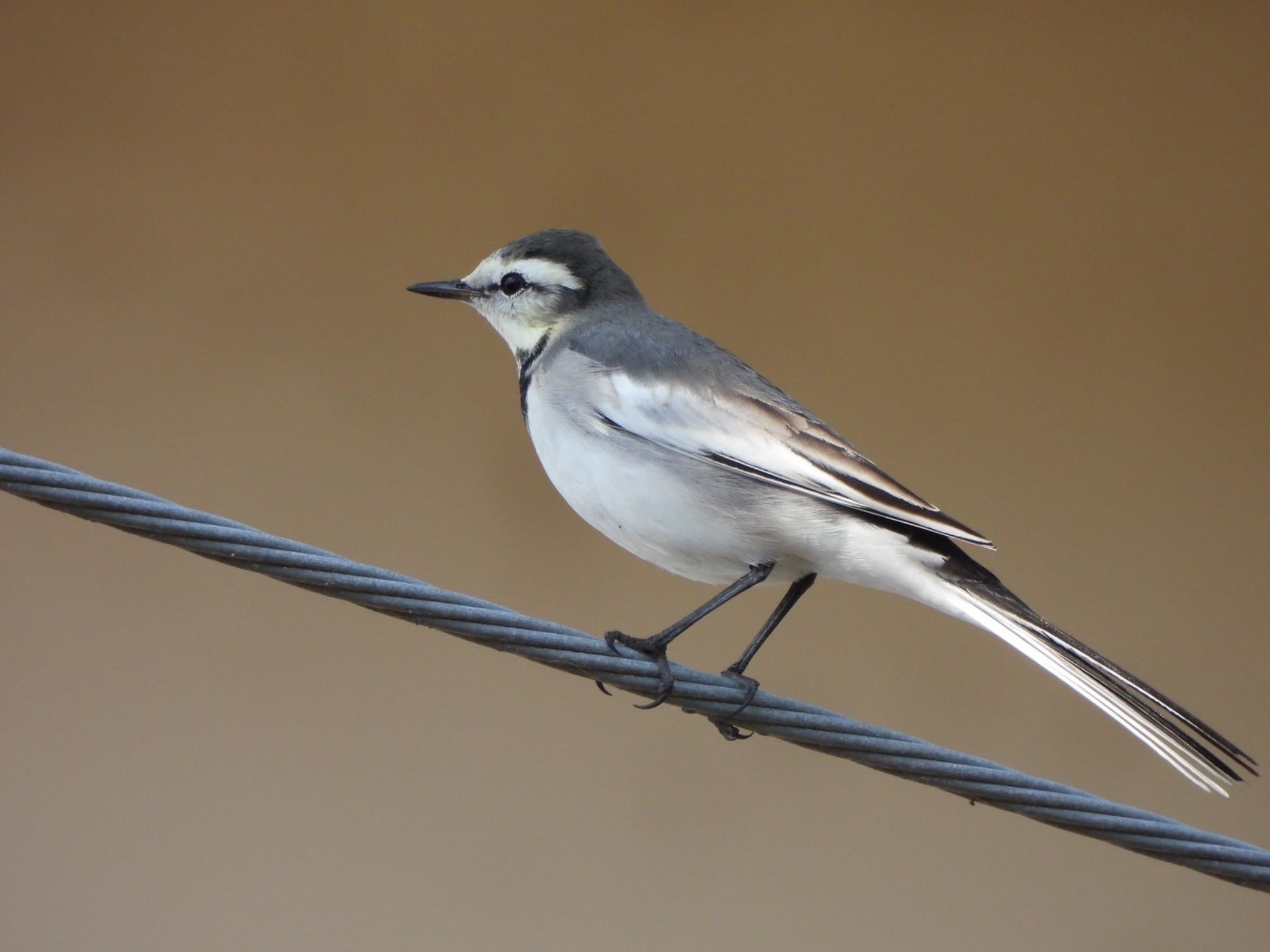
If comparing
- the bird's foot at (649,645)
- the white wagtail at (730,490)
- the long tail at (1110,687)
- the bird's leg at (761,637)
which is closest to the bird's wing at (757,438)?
the white wagtail at (730,490)

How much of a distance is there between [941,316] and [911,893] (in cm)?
172

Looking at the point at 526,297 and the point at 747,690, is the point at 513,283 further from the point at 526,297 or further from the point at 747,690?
the point at 747,690

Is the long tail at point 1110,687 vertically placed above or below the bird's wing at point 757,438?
below

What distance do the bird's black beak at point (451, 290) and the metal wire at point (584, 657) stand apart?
1263 mm

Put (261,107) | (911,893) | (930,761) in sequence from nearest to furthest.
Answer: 1. (930,761)
2. (911,893)
3. (261,107)

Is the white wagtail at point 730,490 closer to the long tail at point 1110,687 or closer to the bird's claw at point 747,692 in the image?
the long tail at point 1110,687

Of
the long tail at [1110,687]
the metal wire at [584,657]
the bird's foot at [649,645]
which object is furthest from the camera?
the bird's foot at [649,645]

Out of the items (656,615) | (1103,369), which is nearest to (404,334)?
(656,615)

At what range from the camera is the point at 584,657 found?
164 cm

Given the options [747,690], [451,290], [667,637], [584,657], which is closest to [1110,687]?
[747,690]

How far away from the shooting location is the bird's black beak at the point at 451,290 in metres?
2.79

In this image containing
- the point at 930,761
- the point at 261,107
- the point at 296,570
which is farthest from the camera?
the point at 261,107

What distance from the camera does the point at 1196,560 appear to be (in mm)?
4027

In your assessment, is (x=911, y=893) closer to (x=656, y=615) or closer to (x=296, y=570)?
(x=656, y=615)
